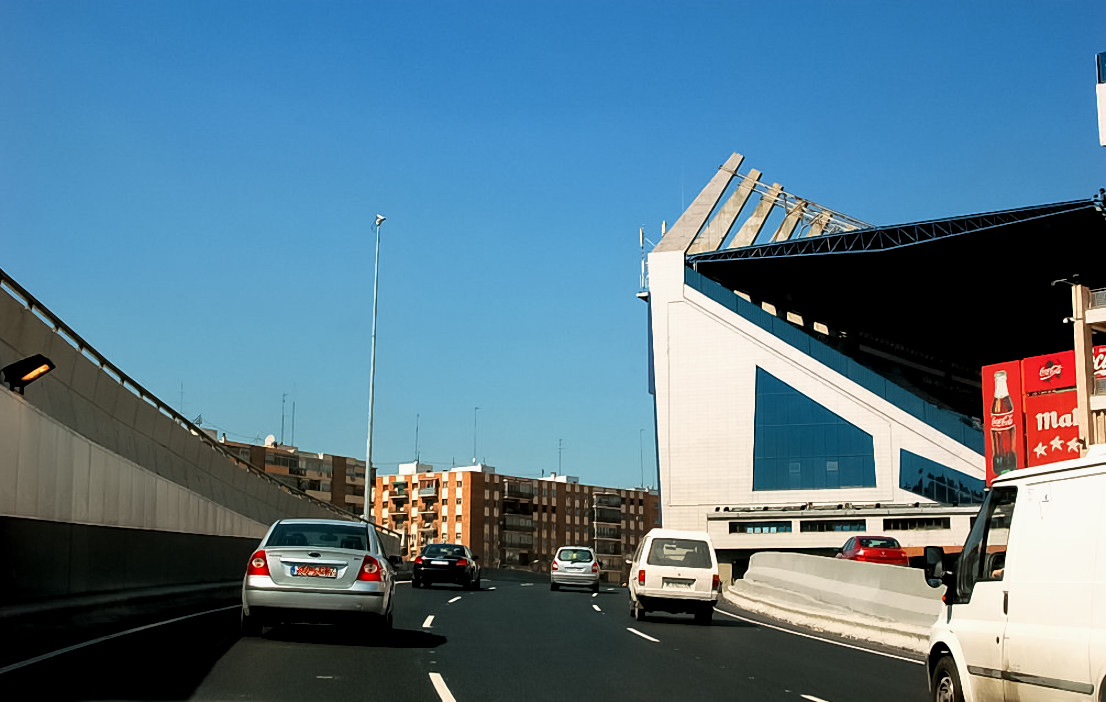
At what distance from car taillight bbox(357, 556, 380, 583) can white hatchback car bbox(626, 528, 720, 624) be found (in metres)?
8.91

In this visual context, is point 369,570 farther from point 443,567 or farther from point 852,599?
point 443,567

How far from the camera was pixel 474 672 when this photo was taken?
13.0m

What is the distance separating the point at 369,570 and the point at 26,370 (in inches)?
243

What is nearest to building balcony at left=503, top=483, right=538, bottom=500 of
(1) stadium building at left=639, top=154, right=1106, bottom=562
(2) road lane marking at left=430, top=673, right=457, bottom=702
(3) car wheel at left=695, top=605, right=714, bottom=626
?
(1) stadium building at left=639, top=154, right=1106, bottom=562

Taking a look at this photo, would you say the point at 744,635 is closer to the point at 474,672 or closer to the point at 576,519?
the point at 474,672

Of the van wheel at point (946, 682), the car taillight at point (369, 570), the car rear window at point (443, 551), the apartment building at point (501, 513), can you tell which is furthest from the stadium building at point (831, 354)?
the apartment building at point (501, 513)

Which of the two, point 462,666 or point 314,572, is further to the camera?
point 314,572

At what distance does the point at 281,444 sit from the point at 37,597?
418 ft

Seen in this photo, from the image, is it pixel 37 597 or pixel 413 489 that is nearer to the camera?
pixel 37 597

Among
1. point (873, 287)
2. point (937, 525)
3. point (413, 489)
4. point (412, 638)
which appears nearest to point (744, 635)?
point (412, 638)

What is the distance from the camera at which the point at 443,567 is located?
127 ft

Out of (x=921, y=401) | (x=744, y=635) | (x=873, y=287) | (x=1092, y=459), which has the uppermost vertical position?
(x=873, y=287)

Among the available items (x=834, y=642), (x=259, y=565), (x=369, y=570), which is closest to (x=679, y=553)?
(x=834, y=642)

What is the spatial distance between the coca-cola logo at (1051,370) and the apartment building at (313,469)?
85095mm
